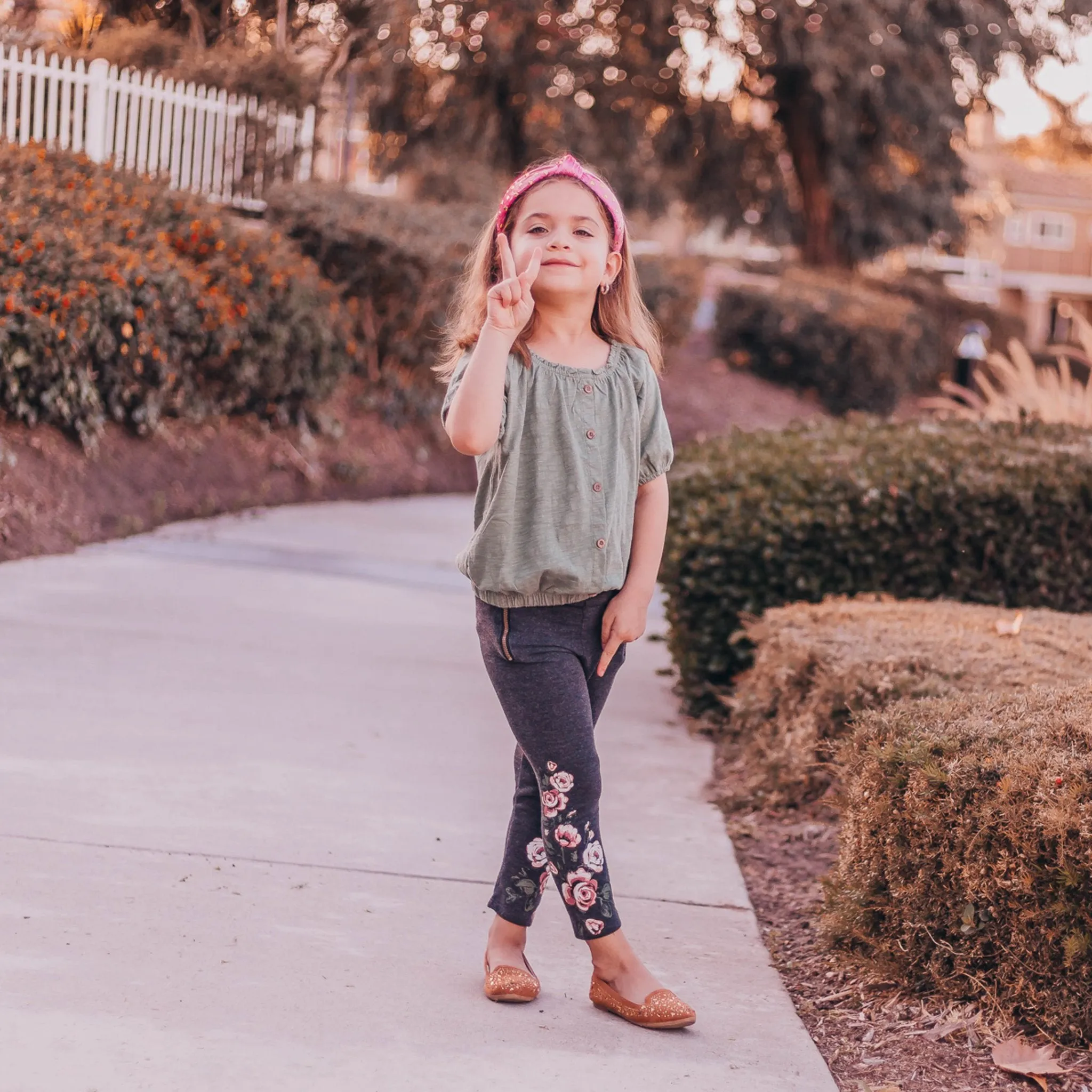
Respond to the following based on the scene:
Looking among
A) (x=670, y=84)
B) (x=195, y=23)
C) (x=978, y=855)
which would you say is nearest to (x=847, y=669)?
(x=978, y=855)

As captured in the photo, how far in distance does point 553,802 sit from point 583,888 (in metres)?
0.19

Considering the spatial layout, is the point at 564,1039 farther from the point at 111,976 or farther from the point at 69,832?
the point at 69,832

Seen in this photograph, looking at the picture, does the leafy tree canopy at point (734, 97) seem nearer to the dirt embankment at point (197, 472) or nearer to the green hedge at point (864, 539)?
the dirt embankment at point (197, 472)

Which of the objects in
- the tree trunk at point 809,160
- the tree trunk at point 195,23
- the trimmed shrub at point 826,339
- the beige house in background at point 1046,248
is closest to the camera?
the tree trunk at point 195,23

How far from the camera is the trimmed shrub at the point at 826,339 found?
1817cm

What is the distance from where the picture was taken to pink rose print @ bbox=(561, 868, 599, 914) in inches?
118

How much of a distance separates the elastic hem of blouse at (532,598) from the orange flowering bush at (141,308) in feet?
15.5

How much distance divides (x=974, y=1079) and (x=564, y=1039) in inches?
31.9

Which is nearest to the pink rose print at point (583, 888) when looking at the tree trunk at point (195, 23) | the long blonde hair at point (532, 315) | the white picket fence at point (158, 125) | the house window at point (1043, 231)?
the long blonde hair at point (532, 315)

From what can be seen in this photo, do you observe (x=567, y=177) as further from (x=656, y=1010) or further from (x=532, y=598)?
(x=656, y=1010)

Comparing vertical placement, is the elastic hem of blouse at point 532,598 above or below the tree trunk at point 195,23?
below

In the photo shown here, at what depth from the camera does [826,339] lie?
59.7ft

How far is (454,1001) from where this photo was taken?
300 cm

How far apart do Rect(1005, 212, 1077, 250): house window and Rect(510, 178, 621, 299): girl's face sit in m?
49.7
